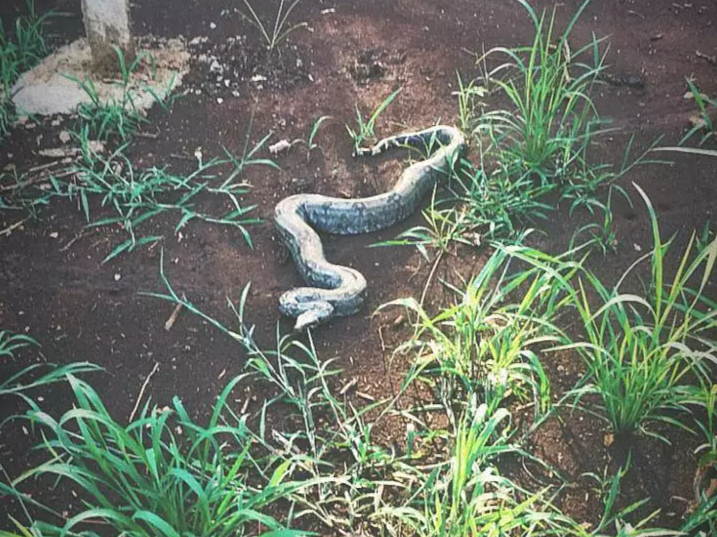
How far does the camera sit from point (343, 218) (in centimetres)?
418

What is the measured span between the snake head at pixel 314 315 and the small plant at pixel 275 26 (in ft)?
8.32

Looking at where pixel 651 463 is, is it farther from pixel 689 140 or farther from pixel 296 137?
pixel 296 137

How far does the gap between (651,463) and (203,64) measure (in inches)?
156

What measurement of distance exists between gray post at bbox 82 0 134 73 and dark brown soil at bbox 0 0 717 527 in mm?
537

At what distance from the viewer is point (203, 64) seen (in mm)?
5238

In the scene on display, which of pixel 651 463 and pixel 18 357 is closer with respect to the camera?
pixel 651 463

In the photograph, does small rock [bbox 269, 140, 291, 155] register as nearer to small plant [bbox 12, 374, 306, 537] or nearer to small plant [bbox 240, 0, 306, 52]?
small plant [bbox 240, 0, 306, 52]

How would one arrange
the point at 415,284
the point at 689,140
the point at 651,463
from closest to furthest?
the point at 651,463 < the point at 415,284 < the point at 689,140

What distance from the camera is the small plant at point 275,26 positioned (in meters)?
5.41

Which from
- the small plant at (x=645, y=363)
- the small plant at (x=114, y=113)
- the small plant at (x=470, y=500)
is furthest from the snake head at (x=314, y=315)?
the small plant at (x=114, y=113)

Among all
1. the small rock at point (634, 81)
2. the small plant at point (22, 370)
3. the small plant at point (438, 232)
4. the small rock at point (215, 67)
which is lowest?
the small plant at point (22, 370)

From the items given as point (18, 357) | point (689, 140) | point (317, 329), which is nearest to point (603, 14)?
point (689, 140)

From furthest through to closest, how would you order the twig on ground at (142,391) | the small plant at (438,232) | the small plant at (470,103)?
the small plant at (470,103)
the small plant at (438,232)
the twig on ground at (142,391)

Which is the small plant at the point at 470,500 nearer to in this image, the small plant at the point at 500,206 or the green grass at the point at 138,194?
the small plant at the point at 500,206
